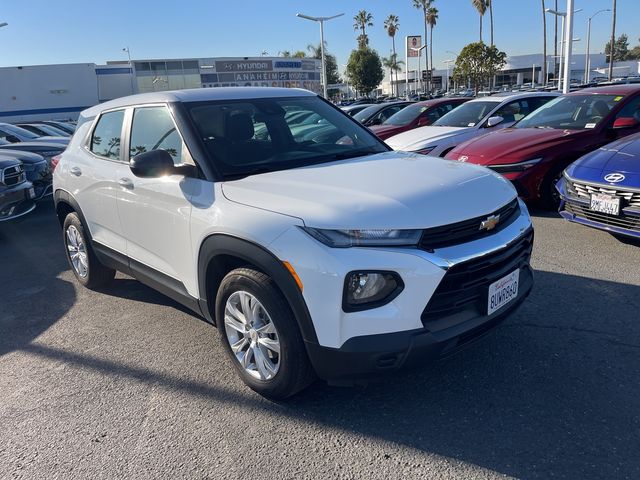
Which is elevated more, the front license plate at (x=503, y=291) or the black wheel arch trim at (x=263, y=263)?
the black wheel arch trim at (x=263, y=263)

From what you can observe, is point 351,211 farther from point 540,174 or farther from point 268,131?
point 540,174

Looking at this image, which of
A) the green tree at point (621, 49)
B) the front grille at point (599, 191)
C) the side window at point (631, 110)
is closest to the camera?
the front grille at point (599, 191)

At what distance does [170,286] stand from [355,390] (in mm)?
1479

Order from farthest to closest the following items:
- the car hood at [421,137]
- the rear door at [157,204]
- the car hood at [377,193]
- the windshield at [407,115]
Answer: the windshield at [407,115], the car hood at [421,137], the rear door at [157,204], the car hood at [377,193]

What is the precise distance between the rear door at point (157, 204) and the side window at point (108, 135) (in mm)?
202

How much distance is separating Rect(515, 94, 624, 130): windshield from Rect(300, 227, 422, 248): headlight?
5.70m

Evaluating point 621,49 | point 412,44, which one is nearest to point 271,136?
point 412,44

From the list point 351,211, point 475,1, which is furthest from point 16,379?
point 475,1

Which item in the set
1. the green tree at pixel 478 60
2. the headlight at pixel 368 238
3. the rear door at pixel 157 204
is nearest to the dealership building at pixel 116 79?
the green tree at pixel 478 60

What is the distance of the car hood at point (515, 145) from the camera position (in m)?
6.77

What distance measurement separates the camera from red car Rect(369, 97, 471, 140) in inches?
450

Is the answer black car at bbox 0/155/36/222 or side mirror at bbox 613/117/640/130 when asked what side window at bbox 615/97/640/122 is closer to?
A: side mirror at bbox 613/117/640/130

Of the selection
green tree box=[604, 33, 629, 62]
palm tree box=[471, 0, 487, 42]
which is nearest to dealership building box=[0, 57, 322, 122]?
palm tree box=[471, 0, 487, 42]

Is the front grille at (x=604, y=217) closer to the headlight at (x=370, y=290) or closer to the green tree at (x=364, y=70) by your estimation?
the headlight at (x=370, y=290)
